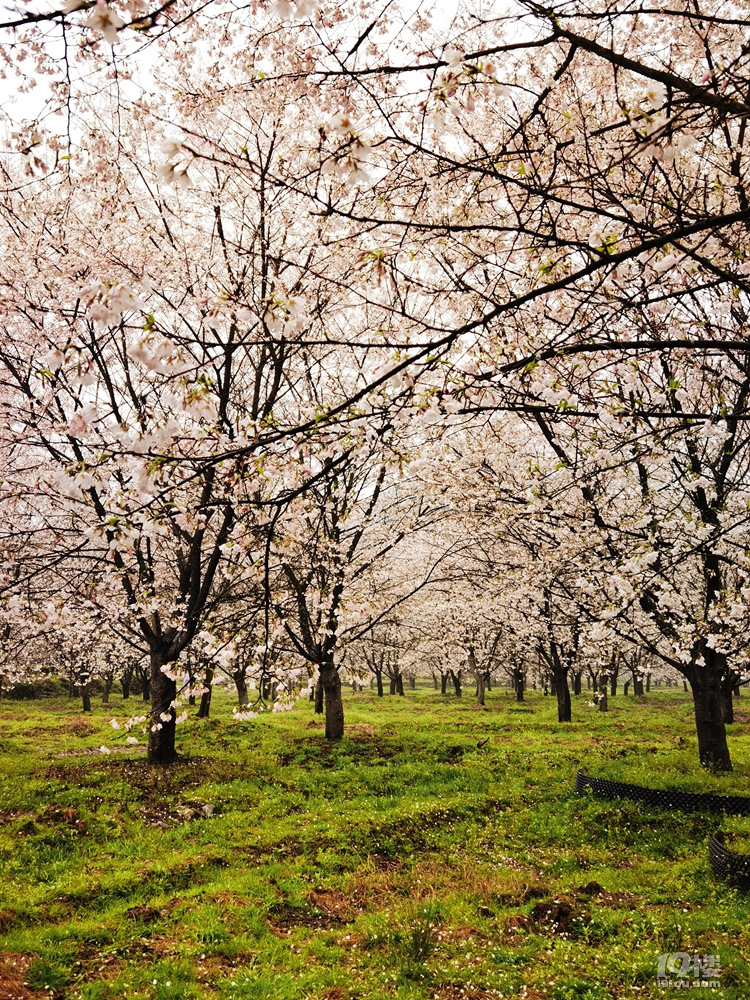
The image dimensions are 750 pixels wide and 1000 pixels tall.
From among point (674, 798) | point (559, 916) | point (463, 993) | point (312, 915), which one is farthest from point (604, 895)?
point (674, 798)

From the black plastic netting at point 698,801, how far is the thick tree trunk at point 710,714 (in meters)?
2.06

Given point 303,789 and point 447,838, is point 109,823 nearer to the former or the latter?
point 303,789

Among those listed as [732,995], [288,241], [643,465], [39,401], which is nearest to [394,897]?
[732,995]

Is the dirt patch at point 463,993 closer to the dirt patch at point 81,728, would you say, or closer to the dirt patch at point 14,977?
the dirt patch at point 14,977

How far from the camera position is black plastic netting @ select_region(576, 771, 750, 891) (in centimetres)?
711

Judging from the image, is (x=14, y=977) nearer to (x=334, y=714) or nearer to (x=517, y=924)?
(x=517, y=924)

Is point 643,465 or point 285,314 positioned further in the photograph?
point 643,465

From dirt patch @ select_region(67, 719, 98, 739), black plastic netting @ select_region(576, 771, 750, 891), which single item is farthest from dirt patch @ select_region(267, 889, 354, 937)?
dirt patch @ select_region(67, 719, 98, 739)

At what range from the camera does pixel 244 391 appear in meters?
12.9

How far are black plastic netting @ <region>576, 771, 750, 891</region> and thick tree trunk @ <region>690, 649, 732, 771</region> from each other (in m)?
2.06

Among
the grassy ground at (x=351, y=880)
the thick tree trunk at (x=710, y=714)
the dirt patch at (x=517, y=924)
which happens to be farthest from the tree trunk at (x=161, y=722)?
the thick tree trunk at (x=710, y=714)

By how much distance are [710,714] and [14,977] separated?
467 inches

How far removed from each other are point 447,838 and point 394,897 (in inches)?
84.5

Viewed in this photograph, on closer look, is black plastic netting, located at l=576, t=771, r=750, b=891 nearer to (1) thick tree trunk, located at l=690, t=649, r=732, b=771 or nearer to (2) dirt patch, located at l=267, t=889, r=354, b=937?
(1) thick tree trunk, located at l=690, t=649, r=732, b=771
